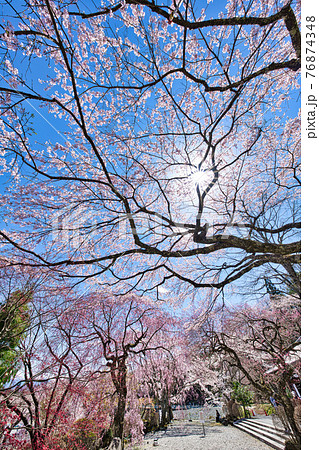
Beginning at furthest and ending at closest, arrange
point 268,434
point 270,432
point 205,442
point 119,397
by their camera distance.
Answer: point 205,442, point 270,432, point 268,434, point 119,397

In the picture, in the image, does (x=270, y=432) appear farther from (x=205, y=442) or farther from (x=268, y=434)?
(x=205, y=442)

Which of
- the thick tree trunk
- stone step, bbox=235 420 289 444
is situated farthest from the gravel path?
the thick tree trunk

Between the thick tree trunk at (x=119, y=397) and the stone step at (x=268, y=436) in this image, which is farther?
the stone step at (x=268, y=436)

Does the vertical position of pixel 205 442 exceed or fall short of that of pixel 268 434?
it falls short

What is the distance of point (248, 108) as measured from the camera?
351cm

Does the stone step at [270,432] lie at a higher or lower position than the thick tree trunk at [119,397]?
lower

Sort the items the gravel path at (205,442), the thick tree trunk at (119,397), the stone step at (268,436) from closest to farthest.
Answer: the thick tree trunk at (119,397), the stone step at (268,436), the gravel path at (205,442)

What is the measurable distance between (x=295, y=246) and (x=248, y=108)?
2.33m

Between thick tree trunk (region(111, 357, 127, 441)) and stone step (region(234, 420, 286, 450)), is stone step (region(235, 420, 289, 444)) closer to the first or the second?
stone step (region(234, 420, 286, 450))

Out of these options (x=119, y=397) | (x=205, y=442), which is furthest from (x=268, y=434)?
(x=119, y=397)

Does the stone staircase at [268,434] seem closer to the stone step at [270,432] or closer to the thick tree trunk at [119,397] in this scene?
the stone step at [270,432]

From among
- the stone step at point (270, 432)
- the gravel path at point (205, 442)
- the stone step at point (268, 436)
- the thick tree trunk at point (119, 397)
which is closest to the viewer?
the thick tree trunk at point (119, 397)

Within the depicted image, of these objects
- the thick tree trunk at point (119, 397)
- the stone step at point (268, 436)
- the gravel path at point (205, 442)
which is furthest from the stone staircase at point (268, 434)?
the thick tree trunk at point (119, 397)
